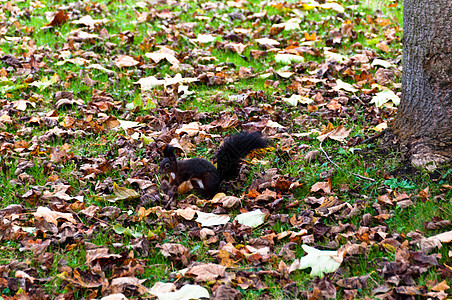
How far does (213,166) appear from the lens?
12.0ft

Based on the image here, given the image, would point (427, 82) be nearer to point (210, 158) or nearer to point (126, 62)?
point (210, 158)

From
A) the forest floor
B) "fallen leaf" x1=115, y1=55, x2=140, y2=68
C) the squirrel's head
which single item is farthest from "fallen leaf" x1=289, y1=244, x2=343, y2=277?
"fallen leaf" x1=115, y1=55, x2=140, y2=68

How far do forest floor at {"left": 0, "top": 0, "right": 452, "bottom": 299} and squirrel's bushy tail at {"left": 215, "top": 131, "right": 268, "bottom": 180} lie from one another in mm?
174

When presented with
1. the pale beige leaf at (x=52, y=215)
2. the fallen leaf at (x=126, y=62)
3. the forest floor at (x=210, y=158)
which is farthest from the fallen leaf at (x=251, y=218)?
the fallen leaf at (x=126, y=62)

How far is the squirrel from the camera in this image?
11.7 ft

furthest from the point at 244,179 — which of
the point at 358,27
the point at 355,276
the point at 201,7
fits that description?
the point at 201,7

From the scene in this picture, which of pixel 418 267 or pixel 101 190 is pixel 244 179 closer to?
pixel 101 190

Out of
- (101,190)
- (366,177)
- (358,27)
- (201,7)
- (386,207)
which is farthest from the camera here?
(201,7)

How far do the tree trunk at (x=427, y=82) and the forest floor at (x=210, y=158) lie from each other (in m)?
0.14

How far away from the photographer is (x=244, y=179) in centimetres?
380

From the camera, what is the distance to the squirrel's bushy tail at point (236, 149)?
3.55m

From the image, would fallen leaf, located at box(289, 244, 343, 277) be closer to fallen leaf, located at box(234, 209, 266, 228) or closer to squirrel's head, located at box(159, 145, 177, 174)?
fallen leaf, located at box(234, 209, 266, 228)

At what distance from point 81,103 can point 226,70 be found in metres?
1.73

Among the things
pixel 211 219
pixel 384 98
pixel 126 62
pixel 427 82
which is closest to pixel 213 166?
pixel 211 219
